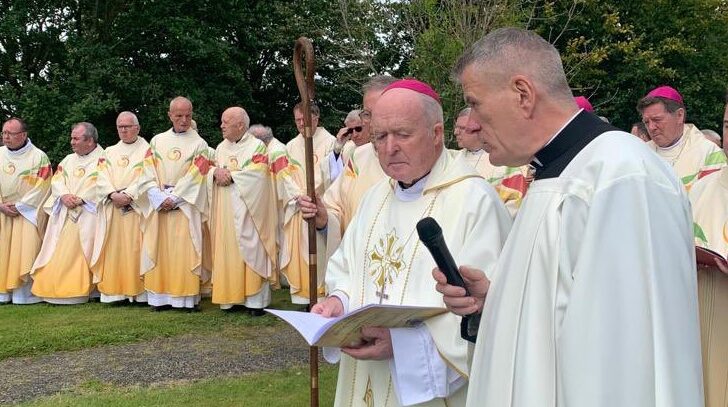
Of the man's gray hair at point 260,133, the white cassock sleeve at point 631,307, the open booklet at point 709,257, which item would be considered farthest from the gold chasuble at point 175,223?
the white cassock sleeve at point 631,307

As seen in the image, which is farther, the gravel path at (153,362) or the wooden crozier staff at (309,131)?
the gravel path at (153,362)

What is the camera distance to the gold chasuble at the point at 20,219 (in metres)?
9.62

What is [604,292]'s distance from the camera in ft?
4.81

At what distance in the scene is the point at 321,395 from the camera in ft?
18.3

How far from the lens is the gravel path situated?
5.93 m

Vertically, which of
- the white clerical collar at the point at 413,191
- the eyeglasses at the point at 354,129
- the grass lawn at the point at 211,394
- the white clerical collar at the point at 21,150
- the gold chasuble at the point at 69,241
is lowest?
the grass lawn at the point at 211,394

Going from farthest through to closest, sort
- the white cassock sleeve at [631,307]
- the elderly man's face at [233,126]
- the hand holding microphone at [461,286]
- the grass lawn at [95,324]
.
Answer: the elderly man's face at [233,126]
the grass lawn at [95,324]
the hand holding microphone at [461,286]
the white cassock sleeve at [631,307]

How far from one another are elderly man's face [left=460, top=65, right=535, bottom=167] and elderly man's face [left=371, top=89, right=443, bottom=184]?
103cm

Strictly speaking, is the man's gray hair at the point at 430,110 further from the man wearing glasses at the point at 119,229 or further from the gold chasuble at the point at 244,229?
the man wearing glasses at the point at 119,229

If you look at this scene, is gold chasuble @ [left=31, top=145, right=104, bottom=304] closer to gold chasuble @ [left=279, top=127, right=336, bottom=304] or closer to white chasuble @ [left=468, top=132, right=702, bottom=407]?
gold chasuble @ [left=279, top=127, right=336, bottom=304]

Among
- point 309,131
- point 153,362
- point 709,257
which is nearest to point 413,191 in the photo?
point 309,131

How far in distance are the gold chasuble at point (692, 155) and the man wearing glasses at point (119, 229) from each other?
→ 630 cm

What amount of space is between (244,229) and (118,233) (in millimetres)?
1953

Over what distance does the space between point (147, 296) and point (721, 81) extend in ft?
69.9
